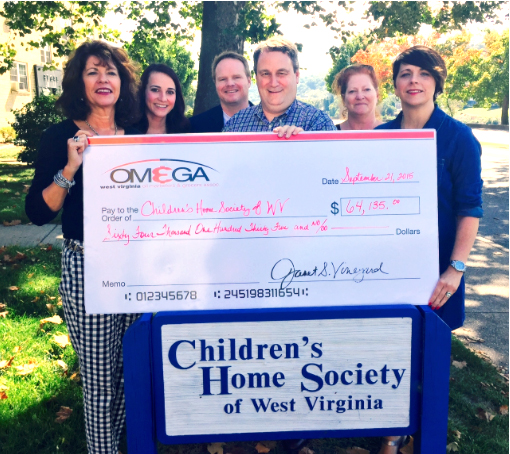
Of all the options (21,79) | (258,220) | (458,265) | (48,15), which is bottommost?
(458,265)

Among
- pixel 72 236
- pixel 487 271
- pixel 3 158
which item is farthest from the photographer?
pixel 3 158

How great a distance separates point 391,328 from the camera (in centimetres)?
196

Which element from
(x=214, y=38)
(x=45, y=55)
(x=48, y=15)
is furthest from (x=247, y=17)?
(x=45, y=55)

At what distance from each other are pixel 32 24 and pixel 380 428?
37.6 feet

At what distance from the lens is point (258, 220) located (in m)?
1.98

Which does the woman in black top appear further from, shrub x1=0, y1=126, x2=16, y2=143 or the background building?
the background building

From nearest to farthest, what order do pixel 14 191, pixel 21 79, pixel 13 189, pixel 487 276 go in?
1. pixel 487 276
2. pixel 14 191
3. pixel 13 189
4. pixel 21 79

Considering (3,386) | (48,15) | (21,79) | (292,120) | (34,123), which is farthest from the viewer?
(21,79)

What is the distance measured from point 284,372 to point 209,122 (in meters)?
2.11

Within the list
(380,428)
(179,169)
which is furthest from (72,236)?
(380,428)

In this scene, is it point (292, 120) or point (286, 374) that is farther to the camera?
point (292, 120)

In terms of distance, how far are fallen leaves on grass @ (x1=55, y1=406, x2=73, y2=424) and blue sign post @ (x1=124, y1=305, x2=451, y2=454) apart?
4.30 ft

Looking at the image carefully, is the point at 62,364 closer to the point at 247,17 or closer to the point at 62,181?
the point at 62,181

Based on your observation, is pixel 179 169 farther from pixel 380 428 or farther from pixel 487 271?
pixel 487 271
